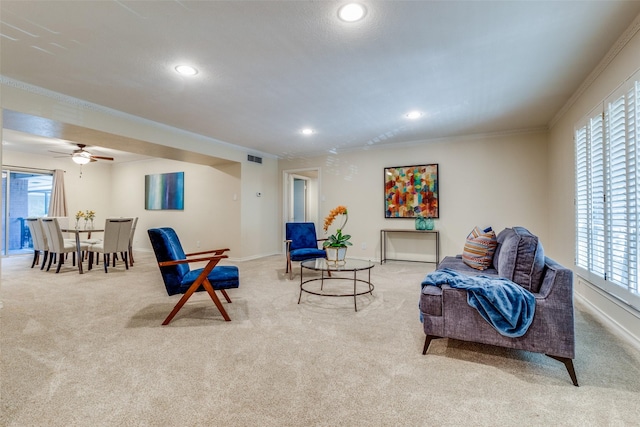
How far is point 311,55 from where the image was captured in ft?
8.38

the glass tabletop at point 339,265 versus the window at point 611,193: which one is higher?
the window at point 611,193

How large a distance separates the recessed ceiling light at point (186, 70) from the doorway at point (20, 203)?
670 cm

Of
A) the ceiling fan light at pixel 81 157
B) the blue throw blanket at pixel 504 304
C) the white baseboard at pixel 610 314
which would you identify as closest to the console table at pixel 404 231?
the white baseboard at pixel 610 314

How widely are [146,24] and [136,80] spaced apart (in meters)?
1.03

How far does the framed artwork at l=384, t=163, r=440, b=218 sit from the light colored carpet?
9.03 feet

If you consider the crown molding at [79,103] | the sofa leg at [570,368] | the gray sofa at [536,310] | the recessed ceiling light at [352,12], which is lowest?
the sofa leg at [570,368]

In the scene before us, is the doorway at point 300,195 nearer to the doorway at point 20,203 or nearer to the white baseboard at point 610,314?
the white baseboard at point 610,314

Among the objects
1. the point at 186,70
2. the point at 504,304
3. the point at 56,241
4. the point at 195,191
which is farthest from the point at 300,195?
the point at 504,304

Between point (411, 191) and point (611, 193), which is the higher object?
point (411, 191)

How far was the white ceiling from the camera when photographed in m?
2.01

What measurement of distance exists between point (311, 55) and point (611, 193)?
9.01 ft

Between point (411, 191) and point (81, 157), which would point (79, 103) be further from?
point (411, 191)

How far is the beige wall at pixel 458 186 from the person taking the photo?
15.6 ft

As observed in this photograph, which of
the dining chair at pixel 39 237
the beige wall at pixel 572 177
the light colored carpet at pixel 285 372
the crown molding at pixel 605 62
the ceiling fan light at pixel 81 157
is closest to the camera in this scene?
the light colored carpet at pixel 285 372
